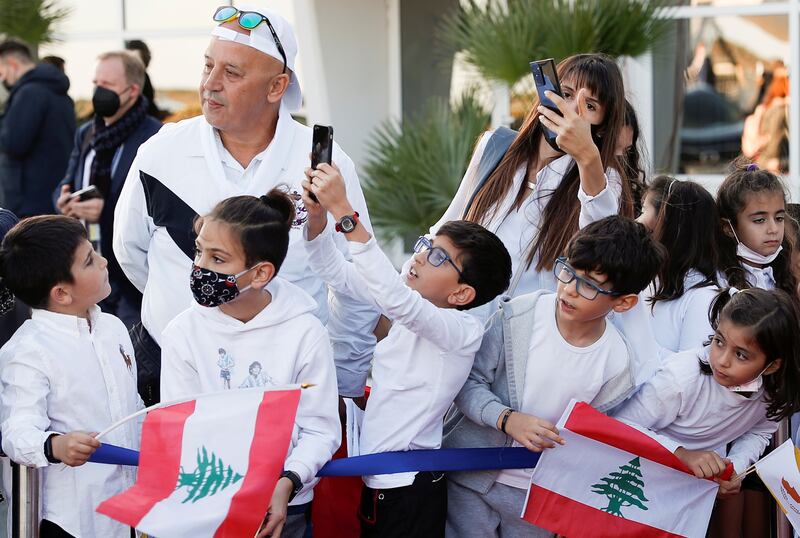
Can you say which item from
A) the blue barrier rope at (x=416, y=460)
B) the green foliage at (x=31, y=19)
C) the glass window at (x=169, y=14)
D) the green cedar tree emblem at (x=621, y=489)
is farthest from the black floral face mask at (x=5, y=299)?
the glass window at (x=169, y=14)

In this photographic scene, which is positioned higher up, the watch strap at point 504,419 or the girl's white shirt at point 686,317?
the girl's white shirt at point 686,317

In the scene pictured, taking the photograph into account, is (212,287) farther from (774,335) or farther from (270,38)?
(774,335)

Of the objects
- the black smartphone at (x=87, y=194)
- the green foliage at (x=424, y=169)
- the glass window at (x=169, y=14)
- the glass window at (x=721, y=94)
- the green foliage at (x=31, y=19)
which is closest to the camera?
the black smartphone at (x=87, y=194)

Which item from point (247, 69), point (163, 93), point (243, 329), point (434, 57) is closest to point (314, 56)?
point (434, 57)

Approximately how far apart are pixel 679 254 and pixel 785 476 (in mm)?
1046

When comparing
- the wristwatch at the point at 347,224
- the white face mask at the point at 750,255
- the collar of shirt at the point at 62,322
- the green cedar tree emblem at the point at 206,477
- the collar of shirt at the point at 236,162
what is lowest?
the green cedar tree emblem at the point at 206,477

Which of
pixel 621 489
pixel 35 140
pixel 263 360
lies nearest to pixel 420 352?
pixel 263 360

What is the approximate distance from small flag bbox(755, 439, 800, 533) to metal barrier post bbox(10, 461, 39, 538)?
2.20 m

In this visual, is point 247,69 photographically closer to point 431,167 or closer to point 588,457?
point 588,457

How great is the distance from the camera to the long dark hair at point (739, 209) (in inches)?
168

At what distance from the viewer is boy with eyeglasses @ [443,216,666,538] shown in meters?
3.40

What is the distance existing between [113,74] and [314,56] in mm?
4343

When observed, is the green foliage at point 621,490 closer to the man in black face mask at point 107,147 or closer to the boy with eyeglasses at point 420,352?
the boy with eyeglasses at point 420,352

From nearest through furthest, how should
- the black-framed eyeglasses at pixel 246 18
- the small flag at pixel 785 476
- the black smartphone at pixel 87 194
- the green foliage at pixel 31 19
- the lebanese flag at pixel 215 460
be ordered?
the lebanese flag at pixel 215 460, the small flag at pixel 785 476, the black-framed eyeglasses at pixel 246 18, the black smartphone at pixel 87 194, the green foliage at pixel 31 19
